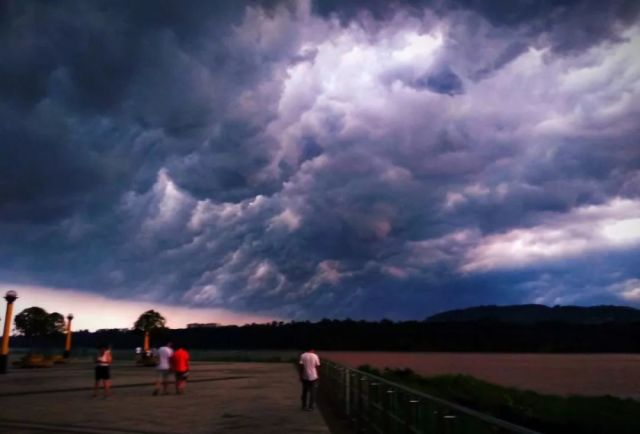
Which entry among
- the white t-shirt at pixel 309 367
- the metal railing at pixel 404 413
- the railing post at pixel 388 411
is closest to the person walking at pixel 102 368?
the white t-shirt at pixel 309 367

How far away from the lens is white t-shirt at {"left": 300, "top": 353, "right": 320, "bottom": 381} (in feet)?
50.6

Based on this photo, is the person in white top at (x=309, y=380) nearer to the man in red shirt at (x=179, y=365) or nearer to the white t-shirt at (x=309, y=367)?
the white t-shirt at (x=309, y=367)

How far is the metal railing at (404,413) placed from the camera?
4.85 metres

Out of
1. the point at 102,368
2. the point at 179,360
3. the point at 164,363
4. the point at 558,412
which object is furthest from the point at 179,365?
the point at 558,412

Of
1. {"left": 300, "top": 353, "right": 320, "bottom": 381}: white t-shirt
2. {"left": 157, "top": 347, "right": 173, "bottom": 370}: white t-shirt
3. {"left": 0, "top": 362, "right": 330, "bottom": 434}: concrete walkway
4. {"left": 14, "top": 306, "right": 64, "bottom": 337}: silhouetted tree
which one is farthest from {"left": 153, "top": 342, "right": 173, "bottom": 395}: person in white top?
{"left": 14, "top": 306, "right": 64, "bottom": 337}: silhouetted tree

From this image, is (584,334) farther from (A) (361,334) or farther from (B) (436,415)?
(B) (436,415)

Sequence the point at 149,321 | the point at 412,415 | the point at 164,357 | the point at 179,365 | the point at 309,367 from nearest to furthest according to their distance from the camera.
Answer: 1. the point at 412,415
2. the point at 309,367
3. the point at 164,357
4. the point at 179,365
5. the point at 149,321

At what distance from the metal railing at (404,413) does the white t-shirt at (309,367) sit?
84 centimetres

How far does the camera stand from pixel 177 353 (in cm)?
2030

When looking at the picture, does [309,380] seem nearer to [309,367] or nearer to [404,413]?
[309,367]

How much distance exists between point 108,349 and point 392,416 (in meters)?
13.1

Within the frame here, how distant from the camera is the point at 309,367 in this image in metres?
15.7

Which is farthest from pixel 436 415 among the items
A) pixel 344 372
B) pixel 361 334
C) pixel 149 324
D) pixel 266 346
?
pixel 266 346

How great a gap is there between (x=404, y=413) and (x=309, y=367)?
8383mm
